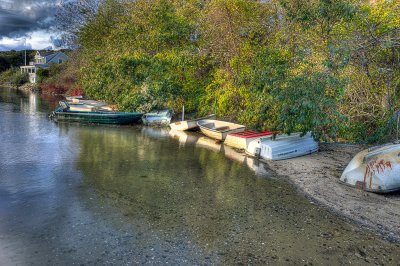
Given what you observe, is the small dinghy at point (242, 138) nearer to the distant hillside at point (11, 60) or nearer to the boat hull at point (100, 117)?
the boat hull at point (100, 117)

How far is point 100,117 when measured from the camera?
2648cm

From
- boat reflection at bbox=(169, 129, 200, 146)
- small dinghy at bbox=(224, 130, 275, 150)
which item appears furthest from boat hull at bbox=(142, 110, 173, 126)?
small dinghy at bbox=(224, 130, 275, 150)

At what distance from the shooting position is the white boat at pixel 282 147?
52.4 ft

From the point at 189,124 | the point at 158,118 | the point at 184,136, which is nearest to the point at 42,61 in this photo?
the point at 158,118

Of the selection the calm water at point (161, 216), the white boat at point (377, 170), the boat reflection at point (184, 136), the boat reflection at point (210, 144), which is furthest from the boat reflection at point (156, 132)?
the white boat at point (377, 170)

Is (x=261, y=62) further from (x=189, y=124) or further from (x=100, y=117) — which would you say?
(x=100, y=117)

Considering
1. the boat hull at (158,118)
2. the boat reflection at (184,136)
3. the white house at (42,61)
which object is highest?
the white house at (42,61)

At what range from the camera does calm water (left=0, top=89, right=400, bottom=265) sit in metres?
7.42

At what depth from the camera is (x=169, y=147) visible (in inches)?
752

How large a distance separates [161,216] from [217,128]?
1341cm

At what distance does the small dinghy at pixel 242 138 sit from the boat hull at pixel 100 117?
32.7 feet

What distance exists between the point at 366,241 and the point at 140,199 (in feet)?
21.5

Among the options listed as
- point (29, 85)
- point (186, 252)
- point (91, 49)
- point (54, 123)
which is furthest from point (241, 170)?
point (29, 85)

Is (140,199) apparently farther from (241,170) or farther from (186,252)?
(241,170)
